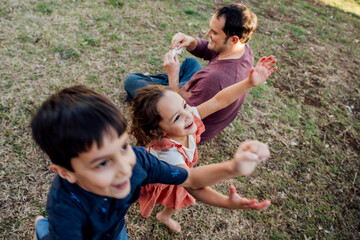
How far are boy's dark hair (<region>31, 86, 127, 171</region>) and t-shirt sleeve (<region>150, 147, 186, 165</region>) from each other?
665mm

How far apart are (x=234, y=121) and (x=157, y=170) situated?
2217 mm

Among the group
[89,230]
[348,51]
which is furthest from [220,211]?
[348,51]

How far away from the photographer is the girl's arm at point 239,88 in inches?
70.7

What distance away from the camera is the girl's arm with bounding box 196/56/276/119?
1795 mm

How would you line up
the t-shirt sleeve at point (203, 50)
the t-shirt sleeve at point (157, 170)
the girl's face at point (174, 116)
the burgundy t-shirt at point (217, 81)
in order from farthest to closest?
the t-shirt sleeve at point (203, 50) → the burgundy t-shirt at point (217, 81) → the girl's face at point (174, 116) → the t-shirt sleeve at point (157, 170)

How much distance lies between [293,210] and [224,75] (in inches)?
67.7

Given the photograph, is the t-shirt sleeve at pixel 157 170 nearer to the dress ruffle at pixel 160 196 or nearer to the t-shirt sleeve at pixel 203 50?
the dress ruffle at pixel 160 196

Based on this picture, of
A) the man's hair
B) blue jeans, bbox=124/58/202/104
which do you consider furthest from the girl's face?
blue jeans, bbox=124/58/202/104

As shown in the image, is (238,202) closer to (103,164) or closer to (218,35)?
(103,164)

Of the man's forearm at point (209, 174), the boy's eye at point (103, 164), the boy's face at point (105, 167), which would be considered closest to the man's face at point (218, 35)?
the man's forearm at point (209, 174)

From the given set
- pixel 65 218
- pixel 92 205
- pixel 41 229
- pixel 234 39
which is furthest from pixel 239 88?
pixel 41 229

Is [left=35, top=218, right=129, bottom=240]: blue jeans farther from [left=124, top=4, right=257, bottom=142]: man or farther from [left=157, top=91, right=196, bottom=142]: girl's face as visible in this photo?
[left=124, top=4, right=257, bottom=142]: man

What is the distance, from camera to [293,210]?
2658mm

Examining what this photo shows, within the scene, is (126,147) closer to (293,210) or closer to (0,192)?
(0,192)
